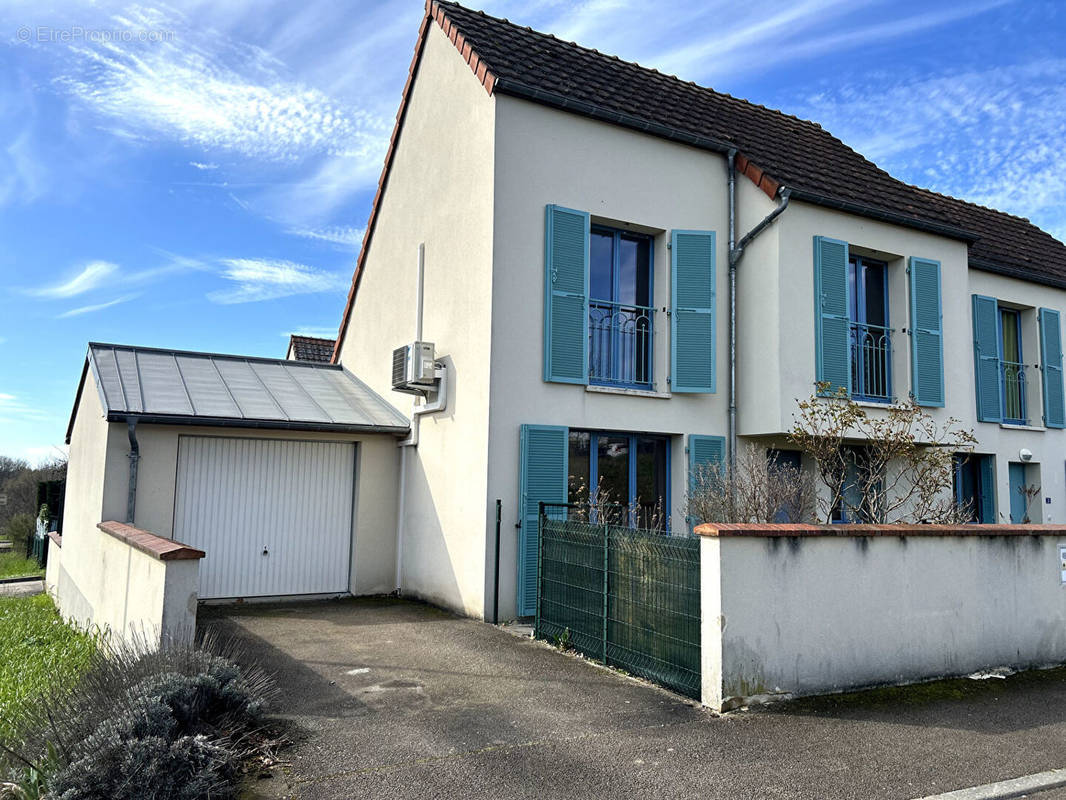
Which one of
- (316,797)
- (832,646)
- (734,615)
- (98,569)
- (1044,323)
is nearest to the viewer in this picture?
(316,797)

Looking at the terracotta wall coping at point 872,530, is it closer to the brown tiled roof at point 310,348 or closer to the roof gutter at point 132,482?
the roof gutter at point 132,482

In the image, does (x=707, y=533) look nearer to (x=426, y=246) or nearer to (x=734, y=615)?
(x=734, y=615)

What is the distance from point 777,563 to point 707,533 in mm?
606

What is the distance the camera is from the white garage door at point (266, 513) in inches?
402

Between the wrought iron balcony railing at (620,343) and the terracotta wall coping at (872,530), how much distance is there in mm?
4289

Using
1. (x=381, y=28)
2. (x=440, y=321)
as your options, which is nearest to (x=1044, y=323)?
(x=440, y=321)

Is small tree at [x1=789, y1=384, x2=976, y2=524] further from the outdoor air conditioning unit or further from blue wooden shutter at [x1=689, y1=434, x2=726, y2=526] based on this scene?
the outdoor air conditioning unit

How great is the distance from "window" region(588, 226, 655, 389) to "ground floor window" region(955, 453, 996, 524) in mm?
5881

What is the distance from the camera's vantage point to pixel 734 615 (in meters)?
5.58

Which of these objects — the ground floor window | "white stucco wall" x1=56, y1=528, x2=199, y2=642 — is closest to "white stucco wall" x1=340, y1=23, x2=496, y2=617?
"white stucco wall" x1=56, y1=528, x2=199, y2=642

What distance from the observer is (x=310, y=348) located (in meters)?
18.9

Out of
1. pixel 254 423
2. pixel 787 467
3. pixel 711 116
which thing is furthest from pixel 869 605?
pixel 711 116

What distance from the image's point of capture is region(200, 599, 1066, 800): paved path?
435 centimetres

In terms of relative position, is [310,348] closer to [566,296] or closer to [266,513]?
[266,513]
